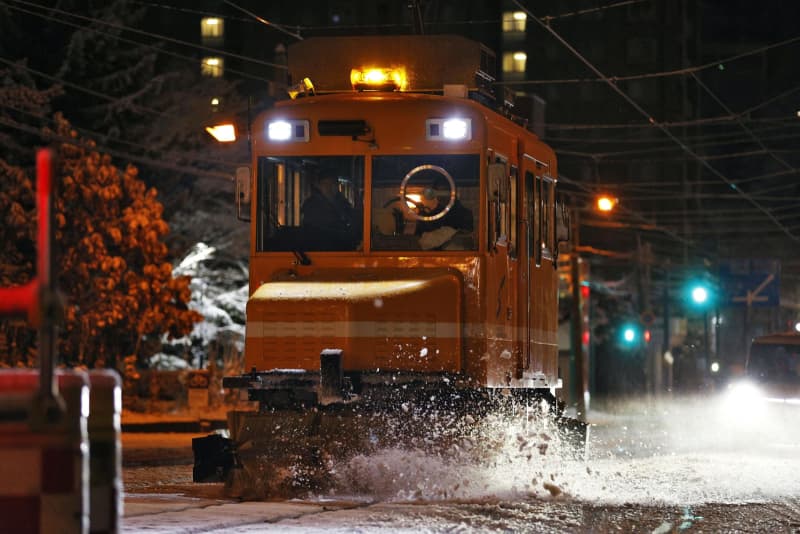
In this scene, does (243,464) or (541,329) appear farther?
(541,329)

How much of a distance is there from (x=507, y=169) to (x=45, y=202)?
7790 millimetres

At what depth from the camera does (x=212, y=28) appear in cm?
8431

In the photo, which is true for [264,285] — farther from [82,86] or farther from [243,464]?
[82,86]

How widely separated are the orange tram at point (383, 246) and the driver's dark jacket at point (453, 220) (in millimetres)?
12

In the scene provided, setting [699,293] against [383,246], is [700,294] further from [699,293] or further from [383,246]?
[383,246]

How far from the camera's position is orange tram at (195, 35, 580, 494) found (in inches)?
450

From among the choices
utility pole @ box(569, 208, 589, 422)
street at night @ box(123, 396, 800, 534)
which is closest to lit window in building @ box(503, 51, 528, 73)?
utility pole @ box(569, 208, 589, 422)

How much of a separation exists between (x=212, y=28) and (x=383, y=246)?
74.3 m

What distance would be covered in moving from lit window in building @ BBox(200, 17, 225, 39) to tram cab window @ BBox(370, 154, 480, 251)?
241ft

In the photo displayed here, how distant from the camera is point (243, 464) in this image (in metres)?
11.4

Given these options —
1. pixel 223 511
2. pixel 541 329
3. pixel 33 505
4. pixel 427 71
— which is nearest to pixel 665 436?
pixel 541 329

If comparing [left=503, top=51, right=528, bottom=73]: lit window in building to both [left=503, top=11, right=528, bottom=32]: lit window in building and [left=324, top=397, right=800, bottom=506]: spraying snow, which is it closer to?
[left=503, top=11, right=528, bottom=32]: lit window in building

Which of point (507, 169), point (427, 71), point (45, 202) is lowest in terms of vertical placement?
point (45, 202)

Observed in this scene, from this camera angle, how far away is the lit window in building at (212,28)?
83.9 m
